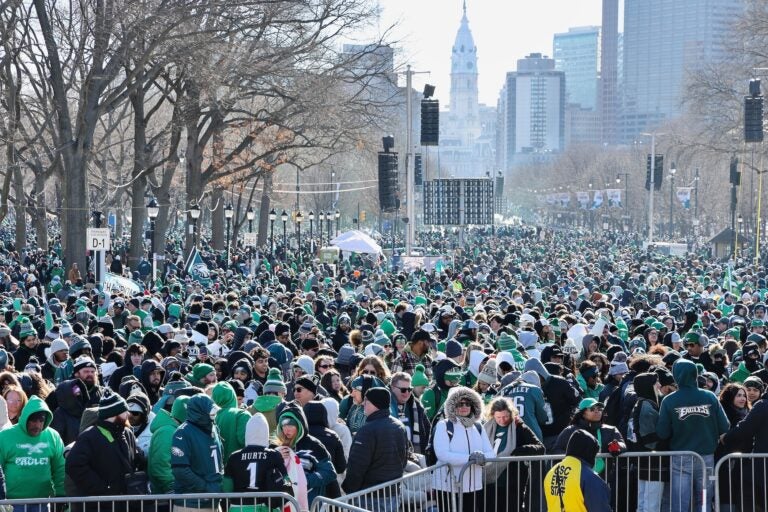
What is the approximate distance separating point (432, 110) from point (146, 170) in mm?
9061

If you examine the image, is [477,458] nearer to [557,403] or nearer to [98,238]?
[557,403]

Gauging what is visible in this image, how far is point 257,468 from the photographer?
8.47 meters

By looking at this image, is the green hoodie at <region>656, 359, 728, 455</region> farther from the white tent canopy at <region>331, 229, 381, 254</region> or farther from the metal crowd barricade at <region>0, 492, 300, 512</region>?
the white tent canopy at <region>331, 229, 381, 254</region>

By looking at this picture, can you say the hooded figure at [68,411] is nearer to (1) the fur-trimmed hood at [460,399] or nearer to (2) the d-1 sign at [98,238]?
(1) the fur-trimmed hood at [460,399]

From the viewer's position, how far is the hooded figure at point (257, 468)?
8.45m

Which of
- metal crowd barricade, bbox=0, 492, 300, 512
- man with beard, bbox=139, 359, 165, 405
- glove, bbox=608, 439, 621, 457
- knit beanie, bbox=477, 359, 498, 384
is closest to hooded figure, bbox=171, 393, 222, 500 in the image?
metal crowd barricade, bbox=0, 492, 300, 512

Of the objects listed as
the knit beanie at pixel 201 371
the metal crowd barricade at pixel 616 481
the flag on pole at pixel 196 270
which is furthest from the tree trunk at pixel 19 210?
the metal crowd barricade at pixel 616 481

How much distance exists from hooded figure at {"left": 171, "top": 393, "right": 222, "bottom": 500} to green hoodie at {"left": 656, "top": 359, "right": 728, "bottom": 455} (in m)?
3.93

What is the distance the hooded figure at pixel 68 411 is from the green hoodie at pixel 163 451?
1574mm

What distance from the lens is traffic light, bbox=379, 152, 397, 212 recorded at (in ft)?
132

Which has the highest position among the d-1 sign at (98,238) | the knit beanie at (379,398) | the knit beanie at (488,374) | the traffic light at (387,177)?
the traffic light at (387,177)

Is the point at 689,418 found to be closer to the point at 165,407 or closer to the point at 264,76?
the point at 165,407

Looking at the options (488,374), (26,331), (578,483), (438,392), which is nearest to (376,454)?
(578,483)

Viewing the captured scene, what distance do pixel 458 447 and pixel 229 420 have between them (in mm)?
1651
